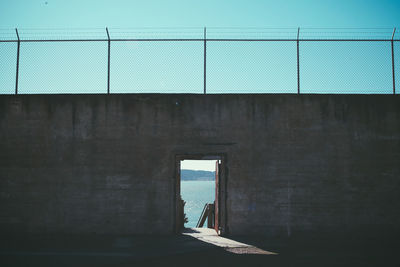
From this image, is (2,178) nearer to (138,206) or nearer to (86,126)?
(86,126)

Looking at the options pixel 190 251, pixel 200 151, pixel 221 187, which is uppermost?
pixel 200 151

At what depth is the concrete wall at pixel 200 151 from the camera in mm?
9258

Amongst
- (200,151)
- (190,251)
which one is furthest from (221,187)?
(190,251)

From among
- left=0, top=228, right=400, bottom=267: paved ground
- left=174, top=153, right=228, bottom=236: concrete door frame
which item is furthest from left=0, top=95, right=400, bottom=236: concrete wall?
left=0, top=228, right=400, bottom=267: paved ground

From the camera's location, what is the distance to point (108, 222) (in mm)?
9297

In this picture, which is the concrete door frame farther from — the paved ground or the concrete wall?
the paved ground

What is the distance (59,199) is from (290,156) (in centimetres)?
678

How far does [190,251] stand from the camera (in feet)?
24.9

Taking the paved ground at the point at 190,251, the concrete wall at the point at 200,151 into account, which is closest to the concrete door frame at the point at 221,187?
the concrete wall at the point at 200,151

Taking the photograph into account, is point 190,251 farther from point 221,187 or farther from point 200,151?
point 200,151

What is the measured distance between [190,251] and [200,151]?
9.56 ft

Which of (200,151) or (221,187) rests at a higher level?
(200,151)

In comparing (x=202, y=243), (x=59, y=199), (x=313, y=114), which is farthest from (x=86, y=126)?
(x=313, y=114)

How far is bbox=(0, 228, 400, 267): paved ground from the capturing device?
6.66 meters
